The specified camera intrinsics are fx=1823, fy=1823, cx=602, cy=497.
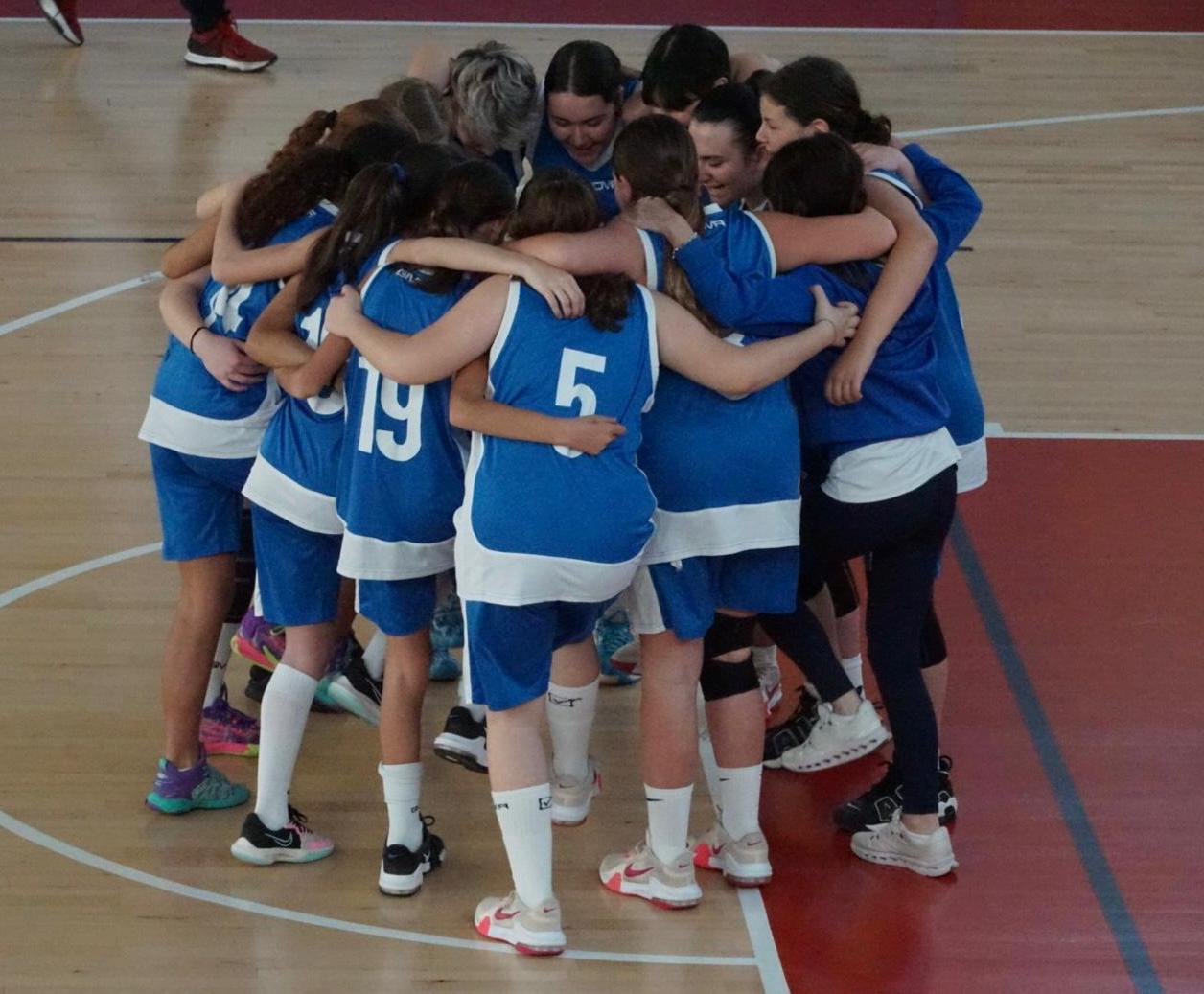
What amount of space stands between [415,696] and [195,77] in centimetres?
765

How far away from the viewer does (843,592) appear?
181 inches

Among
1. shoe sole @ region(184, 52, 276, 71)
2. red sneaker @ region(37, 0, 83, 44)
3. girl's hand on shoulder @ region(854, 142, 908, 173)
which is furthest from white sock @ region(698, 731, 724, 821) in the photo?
red sneaker @ region(37, 0, 83, 44)

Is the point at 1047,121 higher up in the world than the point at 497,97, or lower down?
lower down

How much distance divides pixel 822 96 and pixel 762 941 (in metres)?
1.82

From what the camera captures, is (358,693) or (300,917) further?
(358,693)

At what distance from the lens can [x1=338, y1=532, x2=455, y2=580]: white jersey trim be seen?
3.70 metres

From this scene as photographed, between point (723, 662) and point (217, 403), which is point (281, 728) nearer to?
point (217, 403)

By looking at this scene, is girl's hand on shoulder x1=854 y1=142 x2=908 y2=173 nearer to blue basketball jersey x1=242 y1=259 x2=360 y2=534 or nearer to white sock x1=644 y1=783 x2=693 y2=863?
blue basketball jersey x1=242 y1=259 x2=360 y2=534

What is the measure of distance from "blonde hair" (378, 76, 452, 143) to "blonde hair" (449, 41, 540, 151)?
10.2 inches

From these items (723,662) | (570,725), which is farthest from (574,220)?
(570,725)

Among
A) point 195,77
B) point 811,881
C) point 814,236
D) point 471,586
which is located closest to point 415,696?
point 471,586

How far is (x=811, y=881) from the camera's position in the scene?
404 centimetres

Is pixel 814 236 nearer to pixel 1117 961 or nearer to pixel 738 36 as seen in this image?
pixel 1117 961

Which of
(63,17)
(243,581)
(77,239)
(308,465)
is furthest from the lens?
(63,17)
